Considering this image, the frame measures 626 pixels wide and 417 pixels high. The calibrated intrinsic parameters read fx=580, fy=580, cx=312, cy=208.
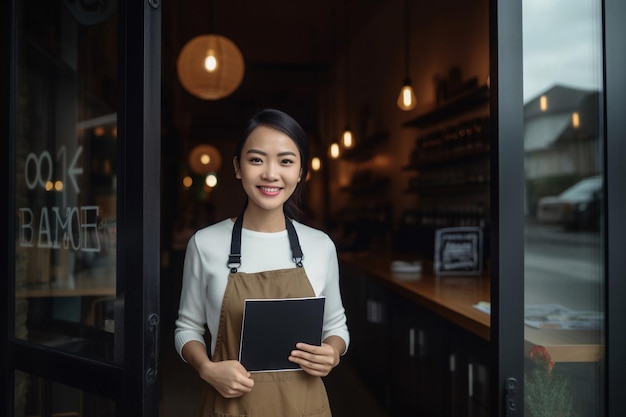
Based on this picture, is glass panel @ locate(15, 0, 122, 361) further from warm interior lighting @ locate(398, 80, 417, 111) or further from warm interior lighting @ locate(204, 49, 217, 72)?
warm interior lighting @ locate(398, 80, 417, 111)

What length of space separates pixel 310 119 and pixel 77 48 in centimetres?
957

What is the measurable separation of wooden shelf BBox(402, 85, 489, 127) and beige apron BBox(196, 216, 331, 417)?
3394 millimetres

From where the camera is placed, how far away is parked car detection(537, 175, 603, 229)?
193cm

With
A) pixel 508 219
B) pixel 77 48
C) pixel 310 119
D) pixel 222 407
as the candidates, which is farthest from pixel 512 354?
pixel 310 119

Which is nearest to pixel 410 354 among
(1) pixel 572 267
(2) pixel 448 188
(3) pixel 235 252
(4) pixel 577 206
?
(4) pixel 577 206

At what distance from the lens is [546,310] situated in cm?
218

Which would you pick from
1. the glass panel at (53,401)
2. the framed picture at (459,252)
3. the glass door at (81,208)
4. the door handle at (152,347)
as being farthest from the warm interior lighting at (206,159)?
the door handle at (152,347)

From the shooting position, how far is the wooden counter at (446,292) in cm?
261

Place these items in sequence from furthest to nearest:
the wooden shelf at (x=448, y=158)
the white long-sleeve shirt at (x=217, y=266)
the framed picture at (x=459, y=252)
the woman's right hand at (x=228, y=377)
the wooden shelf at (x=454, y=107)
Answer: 1. the wooden shelf at (x=448, y=158)
2. the wooden shelf at (x=454, y=107)
3. the framed picture at (x=459, y=252)
4. the white long-sleeve shirt at (x=217, y=266)
5. the woman's right hand at (x=228, y=377)

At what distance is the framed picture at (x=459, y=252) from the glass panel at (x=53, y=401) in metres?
2.69

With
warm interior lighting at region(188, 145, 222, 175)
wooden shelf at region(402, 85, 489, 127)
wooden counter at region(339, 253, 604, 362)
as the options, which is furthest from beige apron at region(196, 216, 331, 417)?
warm interior lighting at region(188, 145, 222, 175)

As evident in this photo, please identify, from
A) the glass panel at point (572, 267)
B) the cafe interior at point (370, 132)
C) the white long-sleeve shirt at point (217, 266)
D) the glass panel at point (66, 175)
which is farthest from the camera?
the cafe interior at point (370, 132)

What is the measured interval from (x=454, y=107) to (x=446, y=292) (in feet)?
8.16

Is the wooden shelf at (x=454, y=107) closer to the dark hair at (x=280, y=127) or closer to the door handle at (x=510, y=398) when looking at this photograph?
the dark hair at (x=280, y=127)
